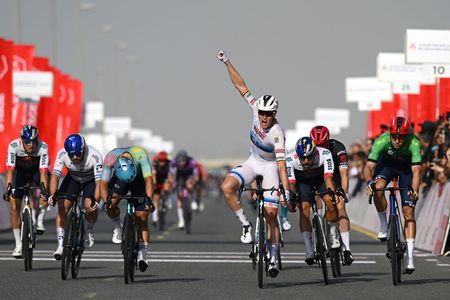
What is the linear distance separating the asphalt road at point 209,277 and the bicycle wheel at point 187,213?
6203 millimetres

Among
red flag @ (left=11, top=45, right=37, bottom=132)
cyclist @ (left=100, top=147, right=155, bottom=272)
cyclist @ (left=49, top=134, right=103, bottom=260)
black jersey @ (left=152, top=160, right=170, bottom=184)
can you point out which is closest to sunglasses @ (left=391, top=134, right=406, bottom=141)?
cyclist @ (left=100, top=147, right=155, bottom=272)

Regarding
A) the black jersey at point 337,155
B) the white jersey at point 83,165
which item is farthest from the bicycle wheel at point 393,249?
the white jersey at point 83,165

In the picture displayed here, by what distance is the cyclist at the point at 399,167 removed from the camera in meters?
16.6

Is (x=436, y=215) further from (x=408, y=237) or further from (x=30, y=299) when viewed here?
(x=30, y=299)

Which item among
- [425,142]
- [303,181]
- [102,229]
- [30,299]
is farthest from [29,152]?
[102,229]

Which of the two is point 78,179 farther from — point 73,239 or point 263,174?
point 263,174

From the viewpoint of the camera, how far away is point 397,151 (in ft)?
55.7

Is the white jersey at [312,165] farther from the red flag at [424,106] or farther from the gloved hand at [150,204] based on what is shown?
the red flag at [424,106]

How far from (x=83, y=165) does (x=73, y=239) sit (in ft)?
4.52

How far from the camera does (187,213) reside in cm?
3117

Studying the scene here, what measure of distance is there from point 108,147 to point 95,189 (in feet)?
170

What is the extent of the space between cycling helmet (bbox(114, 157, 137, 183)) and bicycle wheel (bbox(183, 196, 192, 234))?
14.3 m

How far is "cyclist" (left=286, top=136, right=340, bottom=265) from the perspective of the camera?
17078mm

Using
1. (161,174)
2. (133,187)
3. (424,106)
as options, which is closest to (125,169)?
(133,187)
